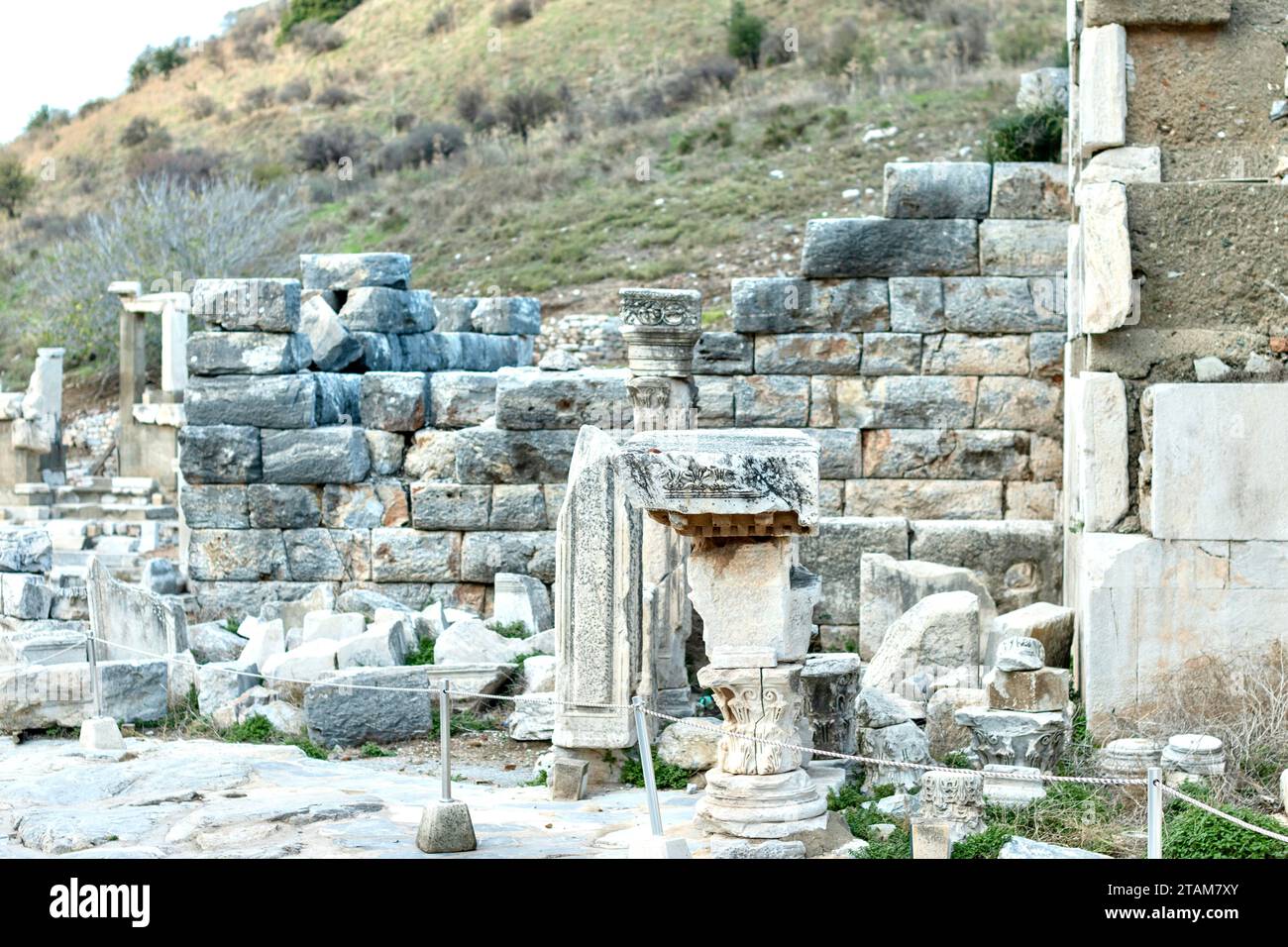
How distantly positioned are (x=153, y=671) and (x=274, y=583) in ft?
9.11

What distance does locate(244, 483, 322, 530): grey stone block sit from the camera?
1401 centimetres

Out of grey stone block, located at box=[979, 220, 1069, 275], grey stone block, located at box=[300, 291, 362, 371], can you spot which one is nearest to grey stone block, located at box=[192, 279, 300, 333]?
grey stone block, located at box=[300, 291, 362, 371]

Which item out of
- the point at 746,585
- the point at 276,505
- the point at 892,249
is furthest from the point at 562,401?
the point at 746,585

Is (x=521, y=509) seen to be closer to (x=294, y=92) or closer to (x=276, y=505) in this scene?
(x=276, y=505)

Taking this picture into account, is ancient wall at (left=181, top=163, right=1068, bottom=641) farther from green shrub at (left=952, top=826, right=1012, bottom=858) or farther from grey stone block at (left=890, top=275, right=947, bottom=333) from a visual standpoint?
green shrub at (left=952, top=826, right=1012, bottom=858)

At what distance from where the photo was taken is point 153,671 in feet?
37.0

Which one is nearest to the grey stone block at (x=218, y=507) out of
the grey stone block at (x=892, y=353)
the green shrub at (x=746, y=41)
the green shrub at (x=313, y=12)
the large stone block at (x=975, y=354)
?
the grey stone block at (x=892, y=353)

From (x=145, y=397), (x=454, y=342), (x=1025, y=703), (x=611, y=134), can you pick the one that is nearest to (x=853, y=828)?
(x=1025, y=703)

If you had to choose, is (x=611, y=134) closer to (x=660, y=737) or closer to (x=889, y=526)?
(x=889, y=526)

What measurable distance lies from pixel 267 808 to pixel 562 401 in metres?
5.72

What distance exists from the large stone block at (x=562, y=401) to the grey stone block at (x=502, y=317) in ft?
20.2

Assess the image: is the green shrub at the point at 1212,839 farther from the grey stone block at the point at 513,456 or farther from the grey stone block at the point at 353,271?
the grey stone block at the point at 353,271

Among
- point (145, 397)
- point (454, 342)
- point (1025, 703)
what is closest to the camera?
point (1025, 703)

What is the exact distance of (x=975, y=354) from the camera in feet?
45.9
